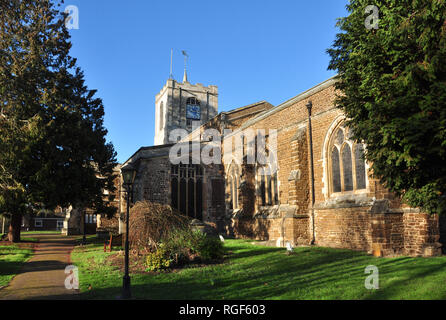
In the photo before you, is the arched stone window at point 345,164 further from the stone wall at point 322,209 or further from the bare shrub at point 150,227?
the bare shrub at point 150,227

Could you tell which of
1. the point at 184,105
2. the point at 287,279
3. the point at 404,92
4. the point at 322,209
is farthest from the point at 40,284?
the point at 184,105

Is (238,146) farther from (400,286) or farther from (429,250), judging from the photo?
(400,286)

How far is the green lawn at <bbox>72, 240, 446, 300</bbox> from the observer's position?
718cm

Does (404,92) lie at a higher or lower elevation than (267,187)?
higher

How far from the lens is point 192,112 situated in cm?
5244

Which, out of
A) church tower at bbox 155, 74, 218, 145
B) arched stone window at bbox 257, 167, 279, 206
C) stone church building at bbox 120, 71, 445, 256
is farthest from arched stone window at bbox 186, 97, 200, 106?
arched stone window at bbox 257, 167, 279, 206

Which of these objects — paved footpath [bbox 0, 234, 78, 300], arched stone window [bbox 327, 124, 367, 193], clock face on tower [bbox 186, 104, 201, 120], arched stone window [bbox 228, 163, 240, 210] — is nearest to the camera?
paved footpath [bbox 0, 234, 78, 300]

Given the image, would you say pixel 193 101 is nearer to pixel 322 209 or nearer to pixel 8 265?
pixel 322 209

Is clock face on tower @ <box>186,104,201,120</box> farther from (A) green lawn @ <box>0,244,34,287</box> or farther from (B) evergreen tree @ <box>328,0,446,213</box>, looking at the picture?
(B) evergreen tree @ <box>328,0,446,213</box>

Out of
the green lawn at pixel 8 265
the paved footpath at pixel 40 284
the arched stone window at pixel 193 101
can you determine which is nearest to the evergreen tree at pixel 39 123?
the green lawn at pixel 8 265

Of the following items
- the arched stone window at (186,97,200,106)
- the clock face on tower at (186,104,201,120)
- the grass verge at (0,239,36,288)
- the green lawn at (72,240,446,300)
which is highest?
the arched stone window at (186,97,200,106)

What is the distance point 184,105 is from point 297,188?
127 ft

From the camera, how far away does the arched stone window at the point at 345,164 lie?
1372cm

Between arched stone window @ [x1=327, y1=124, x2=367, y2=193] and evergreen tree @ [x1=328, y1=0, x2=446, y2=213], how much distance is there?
6.23 meters
